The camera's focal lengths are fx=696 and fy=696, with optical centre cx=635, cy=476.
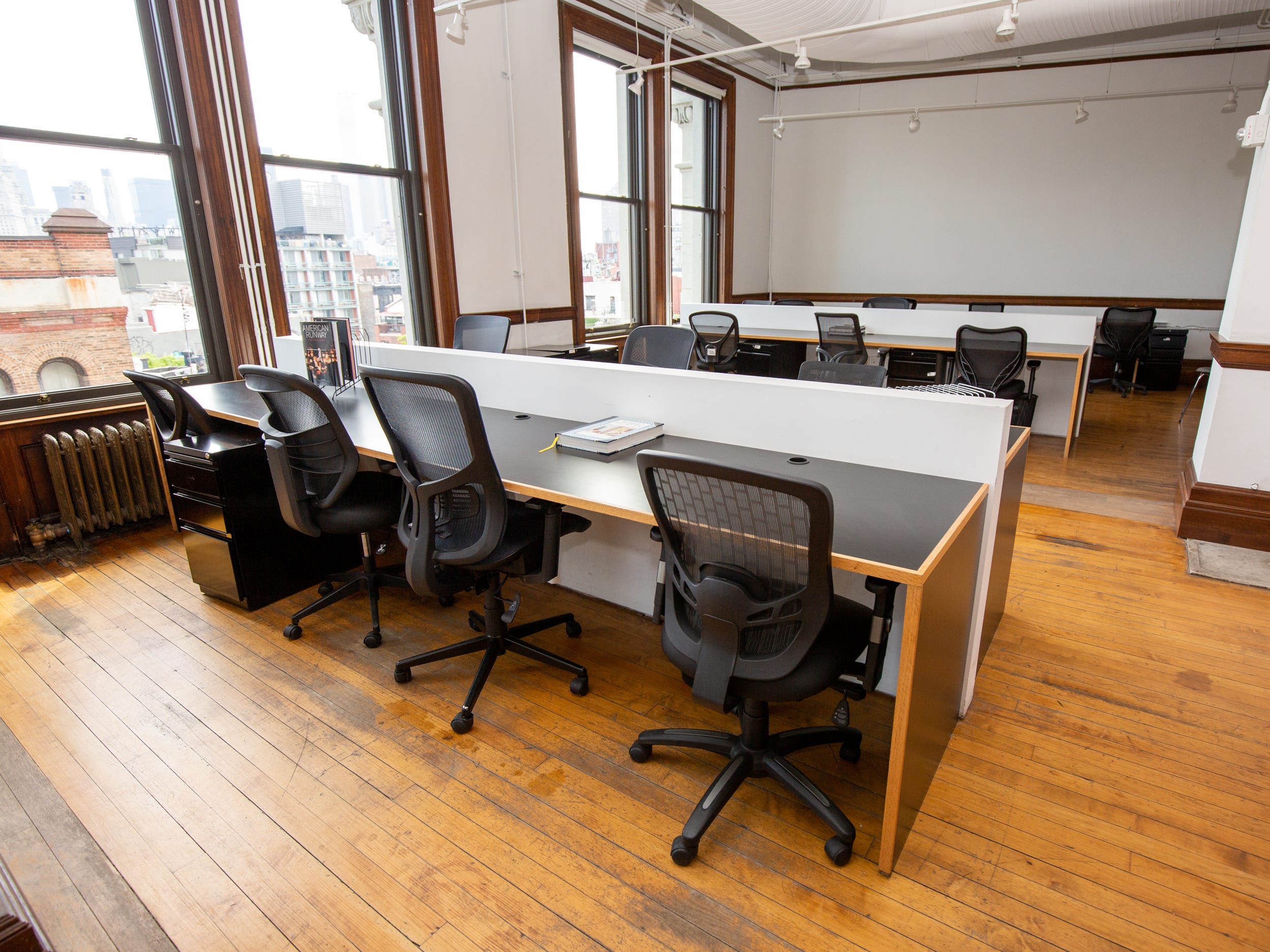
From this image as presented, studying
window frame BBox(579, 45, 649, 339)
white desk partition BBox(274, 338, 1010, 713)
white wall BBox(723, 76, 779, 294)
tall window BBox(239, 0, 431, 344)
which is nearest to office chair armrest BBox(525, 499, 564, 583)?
white desk partition BBox(274, 338, 1010, 713)

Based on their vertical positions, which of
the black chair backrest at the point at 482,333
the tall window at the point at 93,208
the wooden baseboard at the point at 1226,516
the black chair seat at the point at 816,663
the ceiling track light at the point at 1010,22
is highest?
the ceiling track light at the point at 1010,22

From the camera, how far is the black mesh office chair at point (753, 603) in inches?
55.7

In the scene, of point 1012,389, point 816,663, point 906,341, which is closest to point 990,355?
point 1012,389

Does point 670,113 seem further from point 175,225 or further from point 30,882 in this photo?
point 30,882

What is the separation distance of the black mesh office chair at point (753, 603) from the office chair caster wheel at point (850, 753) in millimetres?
269

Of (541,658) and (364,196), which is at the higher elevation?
A: (364,196)

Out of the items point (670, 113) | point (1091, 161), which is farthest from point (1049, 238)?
point (670, 113)

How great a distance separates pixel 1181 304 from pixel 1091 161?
1.93 metres

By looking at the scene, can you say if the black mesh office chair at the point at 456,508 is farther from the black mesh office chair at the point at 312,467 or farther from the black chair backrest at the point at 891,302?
the black chair backrest at the point at 891,302

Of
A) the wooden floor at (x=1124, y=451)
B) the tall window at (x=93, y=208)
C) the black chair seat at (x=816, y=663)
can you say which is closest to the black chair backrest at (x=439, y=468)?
the black chair seat at (x=816, y=663)

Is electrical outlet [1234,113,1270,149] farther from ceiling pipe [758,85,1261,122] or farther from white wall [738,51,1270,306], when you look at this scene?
white wall [738,51,1270,306]

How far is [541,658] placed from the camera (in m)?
2.46

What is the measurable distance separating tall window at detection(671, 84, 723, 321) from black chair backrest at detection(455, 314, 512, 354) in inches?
128

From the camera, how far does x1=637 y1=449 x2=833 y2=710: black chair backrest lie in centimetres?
140
